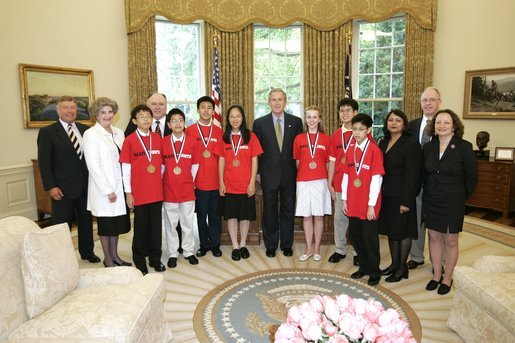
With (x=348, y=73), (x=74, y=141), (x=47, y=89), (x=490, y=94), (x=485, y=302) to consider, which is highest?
(x=348, y=73)

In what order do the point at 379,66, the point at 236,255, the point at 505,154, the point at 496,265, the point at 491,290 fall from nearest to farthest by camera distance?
the point at 491,290 < the point at 496,265 < the point at 236,255 < the point at 505,154 < the point at 379,66

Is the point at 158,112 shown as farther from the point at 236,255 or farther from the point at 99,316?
the point at 99,316

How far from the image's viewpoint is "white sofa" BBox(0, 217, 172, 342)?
79.5 inches

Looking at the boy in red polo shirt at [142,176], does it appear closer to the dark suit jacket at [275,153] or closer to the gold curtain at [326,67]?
the dark suit jacket at [275,153]

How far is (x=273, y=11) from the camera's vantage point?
23.9 ft

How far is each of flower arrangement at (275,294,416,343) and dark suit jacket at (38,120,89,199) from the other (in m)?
3.24

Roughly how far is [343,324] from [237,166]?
289 cm

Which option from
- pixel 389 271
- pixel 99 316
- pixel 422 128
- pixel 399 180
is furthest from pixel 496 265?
pixel 99 316

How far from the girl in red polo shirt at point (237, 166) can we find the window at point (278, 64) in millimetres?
3850

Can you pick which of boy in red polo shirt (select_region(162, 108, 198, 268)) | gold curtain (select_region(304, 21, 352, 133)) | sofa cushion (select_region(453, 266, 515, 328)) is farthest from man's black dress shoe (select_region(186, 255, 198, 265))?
gold curtain (select_region(304, 21, 352, 133))

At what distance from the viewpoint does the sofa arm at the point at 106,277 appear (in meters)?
2.62

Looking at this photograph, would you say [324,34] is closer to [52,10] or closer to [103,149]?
[52,10]

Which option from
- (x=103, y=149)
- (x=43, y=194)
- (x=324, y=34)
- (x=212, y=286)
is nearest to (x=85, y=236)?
(x=103, y=149)

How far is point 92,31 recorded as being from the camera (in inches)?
255
